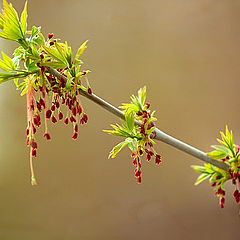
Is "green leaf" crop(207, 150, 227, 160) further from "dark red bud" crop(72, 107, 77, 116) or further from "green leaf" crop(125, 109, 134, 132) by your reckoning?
"dark red bud" crop(72, 107, 77, 116)


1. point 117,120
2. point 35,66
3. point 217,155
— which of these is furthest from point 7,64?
point 117,120

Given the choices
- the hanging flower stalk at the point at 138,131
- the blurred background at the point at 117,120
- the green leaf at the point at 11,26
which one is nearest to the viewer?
the green leaf at the point at 11,26

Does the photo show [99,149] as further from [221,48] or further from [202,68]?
[221,48]

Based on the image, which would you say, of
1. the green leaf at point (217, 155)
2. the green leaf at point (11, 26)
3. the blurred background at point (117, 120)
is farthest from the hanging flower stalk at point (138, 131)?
the blurred background at point (117, 120)

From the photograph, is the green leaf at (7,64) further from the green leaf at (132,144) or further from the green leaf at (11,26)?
the green leaf at (132,144)

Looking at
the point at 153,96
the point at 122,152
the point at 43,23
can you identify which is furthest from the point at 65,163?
the point at 43,23

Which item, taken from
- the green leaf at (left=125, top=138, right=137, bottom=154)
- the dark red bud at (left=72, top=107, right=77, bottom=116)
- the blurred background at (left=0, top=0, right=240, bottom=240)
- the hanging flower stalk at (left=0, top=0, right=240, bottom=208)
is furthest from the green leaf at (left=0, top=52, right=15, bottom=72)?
the blurred background at (left=0, top=0, right=240, bottom=240)
